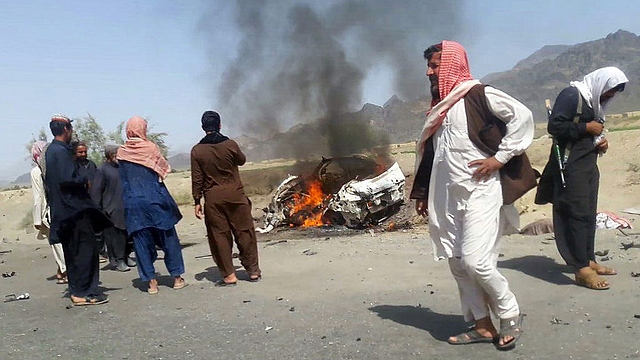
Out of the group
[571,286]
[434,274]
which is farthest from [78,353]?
[571,286]

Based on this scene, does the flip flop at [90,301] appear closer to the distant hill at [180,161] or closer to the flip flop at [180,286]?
the flip flop at [180,286]

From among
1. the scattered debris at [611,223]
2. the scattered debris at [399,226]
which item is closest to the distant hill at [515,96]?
the scattered debris at [399,226]

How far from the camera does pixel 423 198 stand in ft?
14.5

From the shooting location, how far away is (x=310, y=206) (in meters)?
11.9

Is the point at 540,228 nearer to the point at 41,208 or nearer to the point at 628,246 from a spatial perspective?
the point at 628,246

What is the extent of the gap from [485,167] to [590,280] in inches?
88.2

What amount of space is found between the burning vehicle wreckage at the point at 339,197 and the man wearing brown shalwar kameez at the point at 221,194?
163 inches

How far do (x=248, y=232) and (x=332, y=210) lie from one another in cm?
464

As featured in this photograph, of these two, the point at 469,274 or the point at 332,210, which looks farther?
the point at 332,210

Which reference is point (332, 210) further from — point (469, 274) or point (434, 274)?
point (469, 274)

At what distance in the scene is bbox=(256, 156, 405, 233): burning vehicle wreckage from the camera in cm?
1082

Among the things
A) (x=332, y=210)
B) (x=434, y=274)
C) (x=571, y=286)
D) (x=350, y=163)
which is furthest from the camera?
(x=350, y=163)

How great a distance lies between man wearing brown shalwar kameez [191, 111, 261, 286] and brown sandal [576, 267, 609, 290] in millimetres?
3384

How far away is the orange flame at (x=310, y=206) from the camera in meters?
11.7
